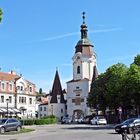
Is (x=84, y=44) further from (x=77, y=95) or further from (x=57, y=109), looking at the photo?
(x=57, y=109)

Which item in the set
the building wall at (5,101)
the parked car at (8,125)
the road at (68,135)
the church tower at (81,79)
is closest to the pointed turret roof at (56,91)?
the church tower at (81,79)

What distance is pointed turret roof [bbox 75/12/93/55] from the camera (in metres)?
122

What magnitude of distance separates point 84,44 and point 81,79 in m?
11.0

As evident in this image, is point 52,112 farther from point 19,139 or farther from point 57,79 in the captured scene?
point 19,139

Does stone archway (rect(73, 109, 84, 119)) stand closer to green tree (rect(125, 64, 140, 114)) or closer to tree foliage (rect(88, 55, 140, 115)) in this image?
tree foliage (rect(88, 55, 140, 115))

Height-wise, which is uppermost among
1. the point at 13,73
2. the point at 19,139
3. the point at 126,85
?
the point at 13,73

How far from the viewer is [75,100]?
121 meters

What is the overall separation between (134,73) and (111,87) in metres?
10.9

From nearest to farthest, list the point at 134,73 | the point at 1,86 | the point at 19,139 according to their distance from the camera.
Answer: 1. the point at 19,139
2. the point at 134,73
3. the point at 1,86

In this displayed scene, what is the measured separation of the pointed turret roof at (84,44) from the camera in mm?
122125

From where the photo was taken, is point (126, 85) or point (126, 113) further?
point (126, 113)

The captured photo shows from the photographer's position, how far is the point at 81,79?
12012 cm

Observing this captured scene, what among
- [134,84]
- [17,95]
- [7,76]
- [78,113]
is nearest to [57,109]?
[78,113]

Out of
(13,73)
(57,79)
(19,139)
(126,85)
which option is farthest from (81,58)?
(19,139)
